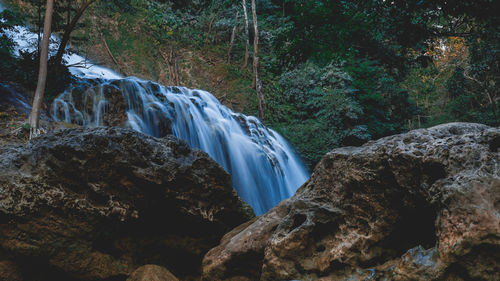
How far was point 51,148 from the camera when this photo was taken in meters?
3.25

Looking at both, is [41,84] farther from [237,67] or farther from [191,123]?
[237,67]

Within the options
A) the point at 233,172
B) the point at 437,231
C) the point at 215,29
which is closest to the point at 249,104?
the point at 215,29

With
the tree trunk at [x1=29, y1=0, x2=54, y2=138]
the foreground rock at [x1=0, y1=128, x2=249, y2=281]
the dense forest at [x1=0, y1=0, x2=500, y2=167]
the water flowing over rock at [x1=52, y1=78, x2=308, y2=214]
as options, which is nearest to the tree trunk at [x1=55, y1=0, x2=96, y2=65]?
the dense forest at [x1=0, y1=0, x2=500, y2=167]

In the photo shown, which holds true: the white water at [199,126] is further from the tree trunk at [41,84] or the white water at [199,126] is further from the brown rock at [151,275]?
the brown rock at [151,275]

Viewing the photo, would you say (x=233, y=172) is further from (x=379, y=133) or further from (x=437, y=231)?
(x=379, y=133)

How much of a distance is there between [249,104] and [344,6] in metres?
13.0

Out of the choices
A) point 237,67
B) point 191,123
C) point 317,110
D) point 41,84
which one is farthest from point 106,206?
point 237,67

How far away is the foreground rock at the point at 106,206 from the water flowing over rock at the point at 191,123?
432 cm

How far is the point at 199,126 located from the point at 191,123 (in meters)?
0.26

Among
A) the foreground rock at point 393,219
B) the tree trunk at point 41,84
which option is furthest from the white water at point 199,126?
the foreground rock at point 393,219

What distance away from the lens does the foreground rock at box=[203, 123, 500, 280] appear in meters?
1.65

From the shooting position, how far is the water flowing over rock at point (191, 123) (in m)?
8.32

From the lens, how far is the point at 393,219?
236 centimetres

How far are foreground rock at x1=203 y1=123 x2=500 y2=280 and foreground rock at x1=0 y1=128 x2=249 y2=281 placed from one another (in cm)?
88
